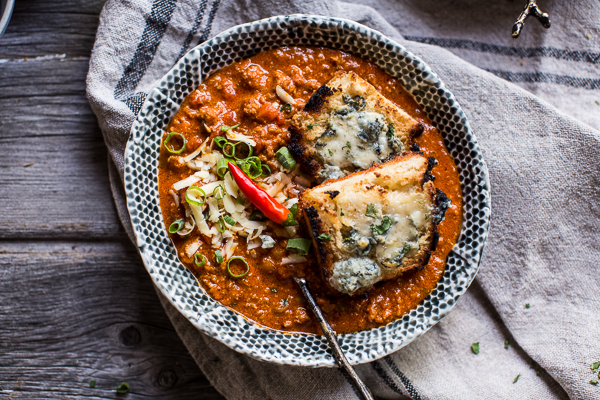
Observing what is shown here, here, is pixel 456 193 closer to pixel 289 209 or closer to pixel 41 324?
pixel 289 209

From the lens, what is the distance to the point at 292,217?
3.84m

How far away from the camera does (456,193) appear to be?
4.06 metres

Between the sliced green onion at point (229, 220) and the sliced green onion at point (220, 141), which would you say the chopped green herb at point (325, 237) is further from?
the sliced green onion at point (220, 141)

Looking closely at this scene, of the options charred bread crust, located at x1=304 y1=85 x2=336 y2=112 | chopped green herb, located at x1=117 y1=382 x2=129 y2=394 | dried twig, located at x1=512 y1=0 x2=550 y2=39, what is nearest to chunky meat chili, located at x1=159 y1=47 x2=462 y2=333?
charred bread crust, located at x1=304 y1=85 x2=336 y2=112

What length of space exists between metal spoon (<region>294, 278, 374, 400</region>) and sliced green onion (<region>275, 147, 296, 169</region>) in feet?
3.28

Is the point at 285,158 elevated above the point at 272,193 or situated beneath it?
elevated above

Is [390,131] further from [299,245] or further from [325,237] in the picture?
[299,245]

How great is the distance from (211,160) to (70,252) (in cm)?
205

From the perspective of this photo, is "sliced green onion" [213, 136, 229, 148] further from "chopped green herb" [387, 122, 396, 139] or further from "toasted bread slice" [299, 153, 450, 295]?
"chopped green herb" [387, 122, 396, 139]

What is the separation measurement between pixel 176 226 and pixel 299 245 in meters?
1.08

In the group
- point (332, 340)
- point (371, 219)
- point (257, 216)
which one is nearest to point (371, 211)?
point (371, 219)

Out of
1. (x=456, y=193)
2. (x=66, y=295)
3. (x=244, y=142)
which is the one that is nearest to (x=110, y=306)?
(x=66, y=295)

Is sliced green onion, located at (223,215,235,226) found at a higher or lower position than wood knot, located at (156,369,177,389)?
higher

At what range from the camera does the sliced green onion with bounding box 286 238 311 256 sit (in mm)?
3804
